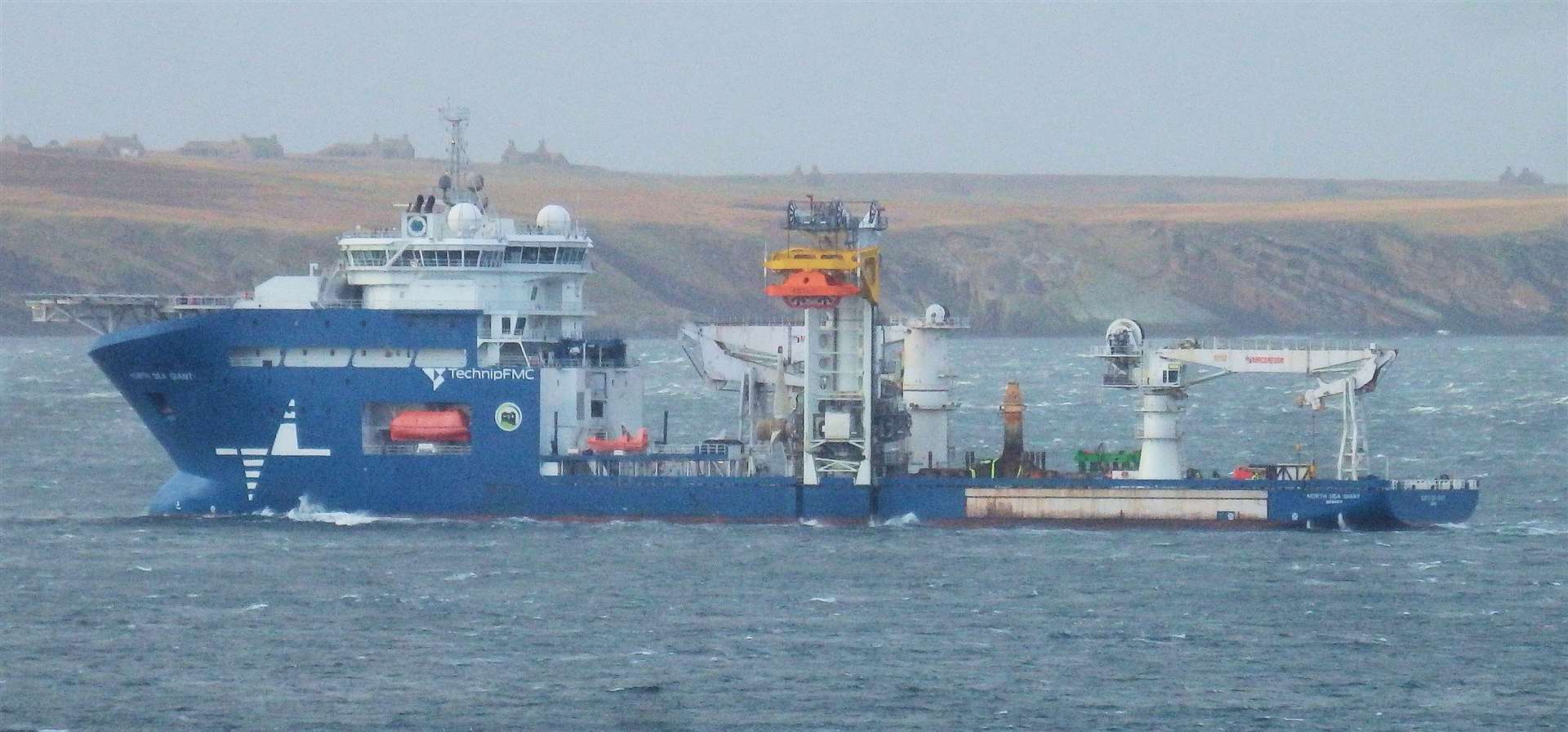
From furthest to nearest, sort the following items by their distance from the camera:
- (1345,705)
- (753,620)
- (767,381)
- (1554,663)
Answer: (767,381) → (753,620) → (1554,663) → (1345,705)

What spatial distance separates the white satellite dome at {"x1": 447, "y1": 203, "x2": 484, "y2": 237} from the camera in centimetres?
5556

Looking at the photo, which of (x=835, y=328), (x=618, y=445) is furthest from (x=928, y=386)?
(x=618, y=445)

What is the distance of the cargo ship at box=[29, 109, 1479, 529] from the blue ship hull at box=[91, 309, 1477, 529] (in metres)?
0.04

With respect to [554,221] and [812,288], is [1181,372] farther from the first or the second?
[554,221]

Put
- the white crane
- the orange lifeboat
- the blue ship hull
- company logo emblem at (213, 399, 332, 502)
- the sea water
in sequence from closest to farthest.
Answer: the sea water, the white crane, the blue ship hull, company logo emblem at (213, 399, 332, 502), the orange lifeboat

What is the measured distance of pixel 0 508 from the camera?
60.1 meters

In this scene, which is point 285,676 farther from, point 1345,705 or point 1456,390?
point 1456,390

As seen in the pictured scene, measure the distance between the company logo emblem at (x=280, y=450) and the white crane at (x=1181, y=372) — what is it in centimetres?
1586

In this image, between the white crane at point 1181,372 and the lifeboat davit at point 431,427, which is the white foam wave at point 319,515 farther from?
the white crane at point 1181,372

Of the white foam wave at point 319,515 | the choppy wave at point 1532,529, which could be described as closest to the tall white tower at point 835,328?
the white foam wave at point 319,515

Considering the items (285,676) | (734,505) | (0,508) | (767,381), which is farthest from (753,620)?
(0,508)

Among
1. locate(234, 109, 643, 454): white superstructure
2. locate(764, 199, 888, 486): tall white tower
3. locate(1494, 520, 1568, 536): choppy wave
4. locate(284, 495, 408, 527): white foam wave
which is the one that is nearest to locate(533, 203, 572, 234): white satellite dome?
locate(234, 109, 643, 454): white superstructure

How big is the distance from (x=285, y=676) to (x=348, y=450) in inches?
653

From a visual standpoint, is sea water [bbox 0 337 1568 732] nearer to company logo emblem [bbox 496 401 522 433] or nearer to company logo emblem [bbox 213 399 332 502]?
company logo emblem [bbox 213 399 332 502]
